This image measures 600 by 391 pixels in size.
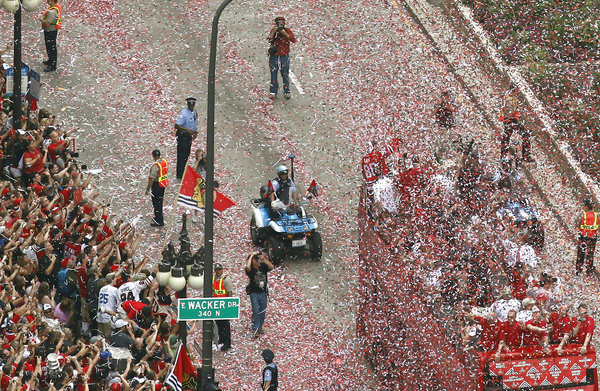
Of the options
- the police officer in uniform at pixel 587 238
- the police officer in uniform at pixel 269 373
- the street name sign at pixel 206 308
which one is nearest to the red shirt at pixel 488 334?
the police officer in uniform at pixel 269 373

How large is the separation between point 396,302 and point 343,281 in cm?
433

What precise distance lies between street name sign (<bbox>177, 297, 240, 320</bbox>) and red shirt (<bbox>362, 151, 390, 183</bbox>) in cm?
790

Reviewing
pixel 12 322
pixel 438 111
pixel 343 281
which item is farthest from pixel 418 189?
pixel 12 322

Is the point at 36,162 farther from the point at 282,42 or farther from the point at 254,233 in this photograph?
the point at 282,42

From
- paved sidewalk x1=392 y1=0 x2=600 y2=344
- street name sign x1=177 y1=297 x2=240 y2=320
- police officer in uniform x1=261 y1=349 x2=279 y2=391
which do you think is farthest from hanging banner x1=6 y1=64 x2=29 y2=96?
paved sidewalk x1=392 y1=0 x2=600 y2=344

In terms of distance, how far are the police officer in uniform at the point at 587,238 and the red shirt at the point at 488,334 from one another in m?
6.46

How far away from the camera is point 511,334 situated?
23922 millimetres

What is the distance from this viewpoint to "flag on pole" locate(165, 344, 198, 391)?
900 inches

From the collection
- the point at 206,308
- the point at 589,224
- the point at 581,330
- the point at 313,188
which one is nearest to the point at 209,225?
the point at 206,308

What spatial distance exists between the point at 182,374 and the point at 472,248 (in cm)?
572

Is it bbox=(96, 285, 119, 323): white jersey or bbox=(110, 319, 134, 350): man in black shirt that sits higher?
bbox=(96, 285, 119, 323): white jersey

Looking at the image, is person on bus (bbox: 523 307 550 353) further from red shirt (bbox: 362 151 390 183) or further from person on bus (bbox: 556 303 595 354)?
red shirt (bbox: 362 151 390 183)

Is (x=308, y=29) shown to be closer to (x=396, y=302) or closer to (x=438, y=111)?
(x=438, y=111)

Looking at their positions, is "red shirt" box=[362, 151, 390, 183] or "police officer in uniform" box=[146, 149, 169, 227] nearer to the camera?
"red shirt" box=[362, 151, 390, 183]
